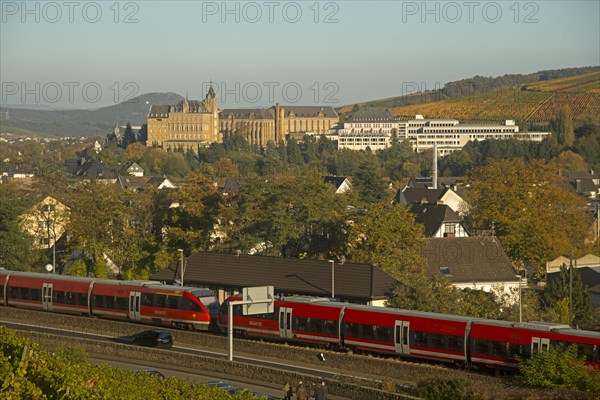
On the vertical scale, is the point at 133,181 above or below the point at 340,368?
above

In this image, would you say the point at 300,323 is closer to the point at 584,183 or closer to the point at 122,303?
the point at 122,303

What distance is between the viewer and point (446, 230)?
7475cm

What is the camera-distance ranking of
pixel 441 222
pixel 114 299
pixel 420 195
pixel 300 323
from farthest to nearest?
1. pixel 420 195
2. pixel 441 222
3. pixel 114 299
4. pixel 300 323

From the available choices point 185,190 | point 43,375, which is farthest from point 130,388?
point 185,190

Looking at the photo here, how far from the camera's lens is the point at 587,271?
63.0 m

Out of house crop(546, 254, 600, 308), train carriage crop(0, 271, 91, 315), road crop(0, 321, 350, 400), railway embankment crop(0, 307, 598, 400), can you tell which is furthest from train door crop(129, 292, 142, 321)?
house crop(546, 254, 600, 308)

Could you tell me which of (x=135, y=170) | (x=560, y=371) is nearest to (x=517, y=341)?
(x=560, y=371)

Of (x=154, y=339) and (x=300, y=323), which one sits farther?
(x=154, y=339)

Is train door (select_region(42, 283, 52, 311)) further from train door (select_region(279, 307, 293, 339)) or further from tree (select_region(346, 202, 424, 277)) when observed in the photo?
tree (select_region(346, 202, 424, 277))

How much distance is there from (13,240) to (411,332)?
3790 centimetres

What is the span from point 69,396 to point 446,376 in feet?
43.4

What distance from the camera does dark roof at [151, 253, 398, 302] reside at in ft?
151

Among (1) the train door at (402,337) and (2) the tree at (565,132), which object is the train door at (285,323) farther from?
(2) the tree at (565,132)

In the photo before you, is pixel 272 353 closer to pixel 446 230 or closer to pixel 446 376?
pixel 446 376
